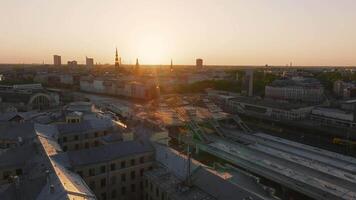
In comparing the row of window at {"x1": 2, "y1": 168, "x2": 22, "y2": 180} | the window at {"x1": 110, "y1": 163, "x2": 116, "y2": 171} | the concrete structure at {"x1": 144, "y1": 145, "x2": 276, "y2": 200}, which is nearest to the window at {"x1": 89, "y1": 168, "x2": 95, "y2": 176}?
the window at {"x1": 110, "y1": 163, "x2": 116, "y2": 171}

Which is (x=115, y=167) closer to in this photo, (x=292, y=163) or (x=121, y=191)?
(x=121, y=191)

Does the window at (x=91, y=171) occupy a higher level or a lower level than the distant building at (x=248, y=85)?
lower

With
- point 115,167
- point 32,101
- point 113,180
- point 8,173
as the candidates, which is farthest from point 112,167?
point 32,101

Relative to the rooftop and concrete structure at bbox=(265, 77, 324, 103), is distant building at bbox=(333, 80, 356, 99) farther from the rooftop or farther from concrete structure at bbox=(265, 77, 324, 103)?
the rooftop

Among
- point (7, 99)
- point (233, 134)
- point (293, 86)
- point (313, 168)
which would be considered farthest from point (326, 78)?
point (7, 99)

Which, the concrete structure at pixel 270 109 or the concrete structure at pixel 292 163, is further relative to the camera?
the concrete structure at pixel 270 109

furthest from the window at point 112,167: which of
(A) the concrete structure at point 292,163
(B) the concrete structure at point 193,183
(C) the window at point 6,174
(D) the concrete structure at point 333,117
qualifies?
(D) the concrete structure at point 333,117

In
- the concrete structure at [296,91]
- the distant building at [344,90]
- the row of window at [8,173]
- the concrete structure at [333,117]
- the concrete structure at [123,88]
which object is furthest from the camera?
the concrete structure at [123,88]

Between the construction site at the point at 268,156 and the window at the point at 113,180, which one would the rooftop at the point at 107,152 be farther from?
the construction site at the point at 268,156
